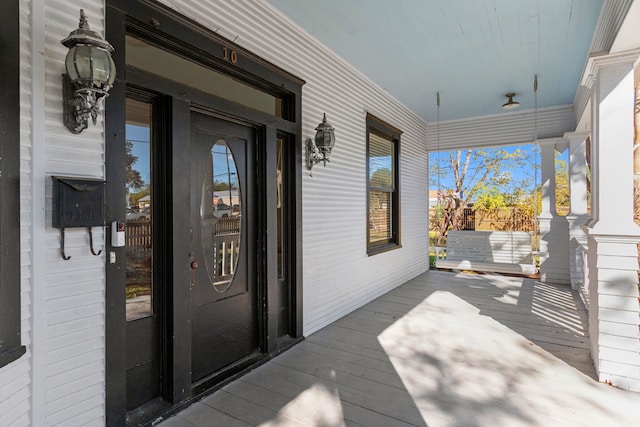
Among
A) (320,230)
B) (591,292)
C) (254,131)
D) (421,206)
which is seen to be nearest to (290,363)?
(320,230)

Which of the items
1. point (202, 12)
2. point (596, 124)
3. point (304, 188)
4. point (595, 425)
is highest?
point (202, 12)

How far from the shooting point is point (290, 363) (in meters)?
2.88

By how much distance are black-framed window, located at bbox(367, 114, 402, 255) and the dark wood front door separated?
7.44 feet

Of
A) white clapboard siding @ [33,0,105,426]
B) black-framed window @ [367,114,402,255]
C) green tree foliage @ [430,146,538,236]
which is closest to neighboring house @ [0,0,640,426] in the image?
white clapboard siding @ [33,0,105,426]

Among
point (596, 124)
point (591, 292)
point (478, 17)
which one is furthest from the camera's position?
point (478, 17)

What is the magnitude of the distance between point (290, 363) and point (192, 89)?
2.25 m

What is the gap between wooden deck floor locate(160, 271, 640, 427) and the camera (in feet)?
6.98

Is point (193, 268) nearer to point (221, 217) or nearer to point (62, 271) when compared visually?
point (221, 217)

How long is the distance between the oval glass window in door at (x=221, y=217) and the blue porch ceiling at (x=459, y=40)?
150 centimetres

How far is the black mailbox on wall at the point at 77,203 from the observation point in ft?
5.30

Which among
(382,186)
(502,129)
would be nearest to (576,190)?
(502,129)

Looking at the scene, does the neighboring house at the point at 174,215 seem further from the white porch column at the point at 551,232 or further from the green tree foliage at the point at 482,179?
the green tree foliage at the point at 482,179

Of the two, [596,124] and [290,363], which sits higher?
[596,124]

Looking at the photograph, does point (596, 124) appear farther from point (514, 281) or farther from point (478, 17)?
point (514, 281)
